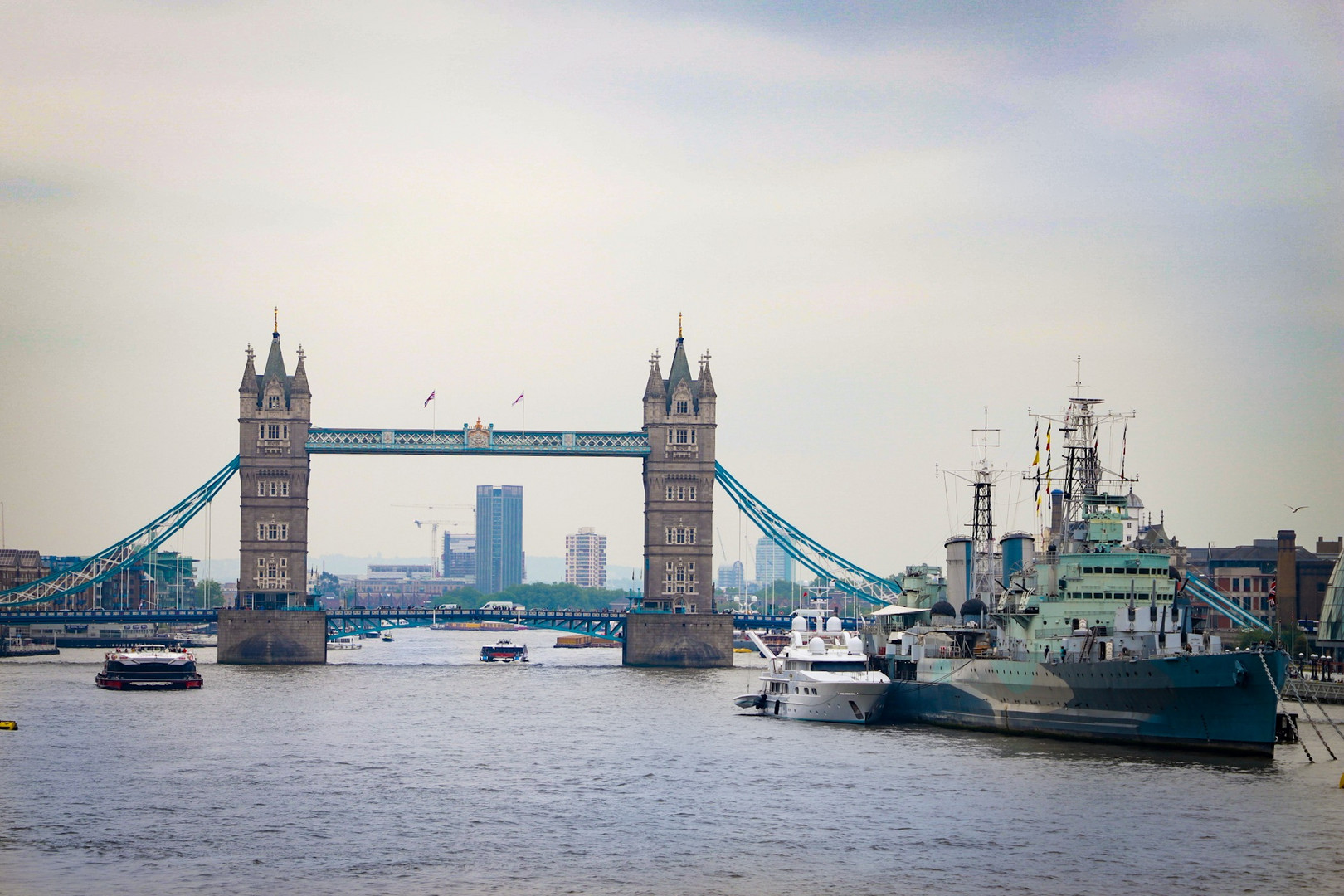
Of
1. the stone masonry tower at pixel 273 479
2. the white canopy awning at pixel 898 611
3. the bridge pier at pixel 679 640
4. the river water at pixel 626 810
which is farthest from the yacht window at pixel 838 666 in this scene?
the stone masonry tower at pixel 273 479

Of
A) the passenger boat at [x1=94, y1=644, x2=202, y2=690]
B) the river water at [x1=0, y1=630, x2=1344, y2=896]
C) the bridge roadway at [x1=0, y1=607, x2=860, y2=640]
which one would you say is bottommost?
the river water at [x1=0, y1=630, x2=1344, y2=896]

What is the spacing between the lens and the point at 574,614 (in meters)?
141

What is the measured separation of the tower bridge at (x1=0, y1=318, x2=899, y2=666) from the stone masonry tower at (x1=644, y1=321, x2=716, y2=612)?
6 centimetres

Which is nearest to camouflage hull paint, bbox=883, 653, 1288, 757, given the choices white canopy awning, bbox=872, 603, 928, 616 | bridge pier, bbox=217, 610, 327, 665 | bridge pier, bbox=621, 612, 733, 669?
white canopy awning, bbox=872, 603, 928, 616

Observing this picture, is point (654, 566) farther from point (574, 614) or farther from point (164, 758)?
point (164, 758)

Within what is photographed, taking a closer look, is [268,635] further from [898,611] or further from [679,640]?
[898,611]

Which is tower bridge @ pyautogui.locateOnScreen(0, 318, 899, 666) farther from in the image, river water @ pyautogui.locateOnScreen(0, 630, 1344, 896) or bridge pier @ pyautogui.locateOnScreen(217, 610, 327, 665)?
river water @ pyautogui.locateOnScreen(0, 630, 1344, 896)

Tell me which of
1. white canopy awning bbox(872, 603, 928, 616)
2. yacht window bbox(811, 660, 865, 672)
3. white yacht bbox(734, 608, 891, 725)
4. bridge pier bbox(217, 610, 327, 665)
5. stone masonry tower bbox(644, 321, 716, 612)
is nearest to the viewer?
white yacht bbox(734, 608, 891, 725)

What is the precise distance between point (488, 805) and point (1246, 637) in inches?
2546

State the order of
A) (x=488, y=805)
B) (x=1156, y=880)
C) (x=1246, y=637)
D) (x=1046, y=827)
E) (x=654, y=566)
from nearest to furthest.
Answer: (x=1156, y=880) < (x=1046, y=827) < (x=488, y=805) < (x=1246, y=637) < (x=654, y=566)

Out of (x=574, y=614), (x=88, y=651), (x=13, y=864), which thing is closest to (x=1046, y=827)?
(x=13, y=864)

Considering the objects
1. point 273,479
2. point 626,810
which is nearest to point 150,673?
point 273,479

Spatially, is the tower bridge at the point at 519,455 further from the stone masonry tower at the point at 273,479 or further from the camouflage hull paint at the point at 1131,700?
the camouflage hull paint at the point at 1131,700

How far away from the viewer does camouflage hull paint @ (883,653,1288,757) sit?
58.8 metres
